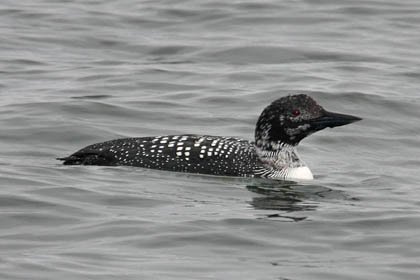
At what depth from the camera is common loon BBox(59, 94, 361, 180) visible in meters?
11.4

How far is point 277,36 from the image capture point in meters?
18.3

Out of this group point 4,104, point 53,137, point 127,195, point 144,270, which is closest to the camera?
point 144,270

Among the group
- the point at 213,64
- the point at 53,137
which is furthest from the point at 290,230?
the point at 213,64

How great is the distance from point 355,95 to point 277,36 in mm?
3207

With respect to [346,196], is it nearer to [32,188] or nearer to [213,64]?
[32,188]

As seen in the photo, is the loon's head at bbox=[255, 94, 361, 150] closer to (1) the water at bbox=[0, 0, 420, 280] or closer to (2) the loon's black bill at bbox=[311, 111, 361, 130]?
(2) the loon's black bill at bbox=[311, 111, 361, 130]

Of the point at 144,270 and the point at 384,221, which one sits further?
the point at 384,221

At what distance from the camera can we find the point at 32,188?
34.8 ft

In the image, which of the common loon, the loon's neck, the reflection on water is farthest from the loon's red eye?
the reflection on water

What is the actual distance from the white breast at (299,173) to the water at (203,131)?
0.11m

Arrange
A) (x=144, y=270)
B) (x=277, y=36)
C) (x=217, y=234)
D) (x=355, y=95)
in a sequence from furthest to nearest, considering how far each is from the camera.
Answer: (x=277, y=36) < (x=355, y=95) < (x=217, y=234) < (x=144, y=270)

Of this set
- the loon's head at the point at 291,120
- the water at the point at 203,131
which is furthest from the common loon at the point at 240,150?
the water at the point at 203,131

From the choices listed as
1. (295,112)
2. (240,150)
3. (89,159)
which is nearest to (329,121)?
(295,112)

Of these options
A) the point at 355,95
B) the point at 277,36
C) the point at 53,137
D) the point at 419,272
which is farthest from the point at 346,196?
the point at 277,36
